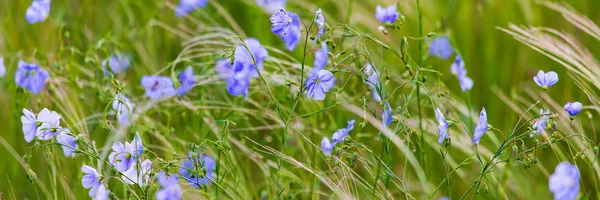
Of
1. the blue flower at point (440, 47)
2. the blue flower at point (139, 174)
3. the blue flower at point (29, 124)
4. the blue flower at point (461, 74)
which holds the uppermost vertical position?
the blue flower at point (440, 47)

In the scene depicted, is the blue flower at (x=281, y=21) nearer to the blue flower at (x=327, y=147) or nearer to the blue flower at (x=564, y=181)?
the blue flower at (x=327, y=147)

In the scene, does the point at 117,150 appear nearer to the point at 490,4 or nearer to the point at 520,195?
the point at 520,195

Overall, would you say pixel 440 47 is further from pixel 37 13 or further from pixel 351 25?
pixel 37 13

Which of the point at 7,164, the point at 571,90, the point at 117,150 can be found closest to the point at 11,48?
the point at 7,164

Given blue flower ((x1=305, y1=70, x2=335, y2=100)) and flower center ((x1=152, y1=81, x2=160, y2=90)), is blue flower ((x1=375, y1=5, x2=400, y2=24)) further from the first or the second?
flower center ((x1=152, y1=81, x2=160, y2=90))

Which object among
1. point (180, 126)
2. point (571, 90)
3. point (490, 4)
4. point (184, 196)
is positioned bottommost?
point (184, 196)

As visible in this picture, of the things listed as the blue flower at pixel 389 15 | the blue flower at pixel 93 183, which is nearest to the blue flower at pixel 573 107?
the blue flower at pixel 389 15

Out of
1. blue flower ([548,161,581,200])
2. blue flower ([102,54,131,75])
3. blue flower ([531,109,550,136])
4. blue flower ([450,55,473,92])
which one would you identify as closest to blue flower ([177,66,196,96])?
blue flower ([102,54,131,75])
